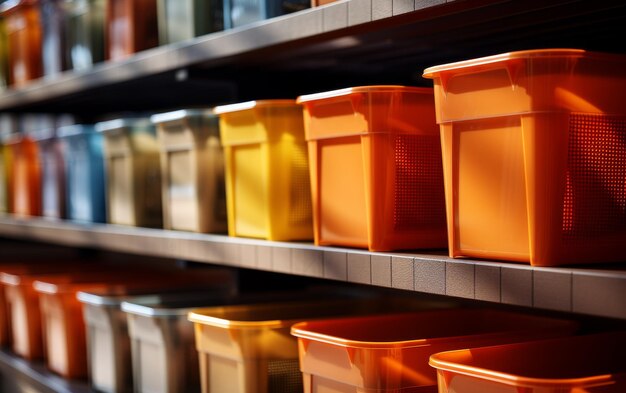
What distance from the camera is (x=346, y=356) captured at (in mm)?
1664

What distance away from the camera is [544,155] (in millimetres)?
1329

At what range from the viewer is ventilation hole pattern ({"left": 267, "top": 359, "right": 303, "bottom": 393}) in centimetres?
197

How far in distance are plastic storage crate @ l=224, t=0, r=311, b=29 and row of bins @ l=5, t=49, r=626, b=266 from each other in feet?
0.76

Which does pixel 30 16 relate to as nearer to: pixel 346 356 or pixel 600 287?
pixel 346 356

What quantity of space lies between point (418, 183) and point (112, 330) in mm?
1216

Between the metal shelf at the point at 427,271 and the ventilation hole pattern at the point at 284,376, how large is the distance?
0.73 feet

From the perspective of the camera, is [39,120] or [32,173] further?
[39,120]

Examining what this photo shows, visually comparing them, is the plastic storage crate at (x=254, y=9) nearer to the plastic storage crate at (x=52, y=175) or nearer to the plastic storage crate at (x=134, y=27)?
the plastic storage crate at (x=134, y=27)

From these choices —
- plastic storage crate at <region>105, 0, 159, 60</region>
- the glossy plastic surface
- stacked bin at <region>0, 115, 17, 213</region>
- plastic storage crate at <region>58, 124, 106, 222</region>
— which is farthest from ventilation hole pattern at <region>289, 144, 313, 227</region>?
stacked bin at <region>0, 115, 17, 213</region>

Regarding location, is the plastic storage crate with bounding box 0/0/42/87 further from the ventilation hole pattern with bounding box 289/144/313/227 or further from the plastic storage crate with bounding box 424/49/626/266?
the plastic storage crate with bounding box 424/49/626/266

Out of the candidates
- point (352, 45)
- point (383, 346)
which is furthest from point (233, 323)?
point (352, 45)

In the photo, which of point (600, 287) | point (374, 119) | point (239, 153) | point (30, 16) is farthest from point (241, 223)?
point (30, 16)

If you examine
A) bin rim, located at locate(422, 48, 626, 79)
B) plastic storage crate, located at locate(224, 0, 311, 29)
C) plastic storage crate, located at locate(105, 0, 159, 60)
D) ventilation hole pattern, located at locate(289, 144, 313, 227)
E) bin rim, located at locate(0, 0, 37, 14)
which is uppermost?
bin rim, located at locate(0, 0, 37, 14)

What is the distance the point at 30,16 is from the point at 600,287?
3.04 m
